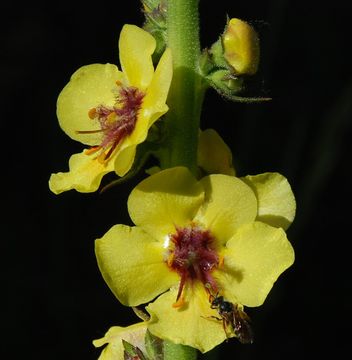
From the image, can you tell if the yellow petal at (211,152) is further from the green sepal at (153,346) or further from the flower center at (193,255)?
the green sepal at (153,346)

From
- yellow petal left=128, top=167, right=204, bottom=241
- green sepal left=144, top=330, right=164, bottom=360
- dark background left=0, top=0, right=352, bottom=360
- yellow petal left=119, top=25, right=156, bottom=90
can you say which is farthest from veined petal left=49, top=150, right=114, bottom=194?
dark background left=0, top=0, right=352, bottom=360

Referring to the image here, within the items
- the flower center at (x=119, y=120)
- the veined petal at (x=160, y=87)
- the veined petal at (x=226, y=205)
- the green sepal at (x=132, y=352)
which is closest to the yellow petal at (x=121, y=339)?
the green sepal at (x=132, y=352)

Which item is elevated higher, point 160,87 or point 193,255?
point 160,87

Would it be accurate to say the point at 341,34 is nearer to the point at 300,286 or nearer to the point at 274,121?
the point at 274,121

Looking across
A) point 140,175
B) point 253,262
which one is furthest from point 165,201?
point 140,175

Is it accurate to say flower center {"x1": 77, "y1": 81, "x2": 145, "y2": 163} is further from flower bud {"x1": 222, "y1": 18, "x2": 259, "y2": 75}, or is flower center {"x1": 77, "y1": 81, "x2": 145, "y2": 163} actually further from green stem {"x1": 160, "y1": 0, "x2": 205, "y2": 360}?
flower bud {"x1": 222, "y1": 18, "x2": 259, "y2": 75}

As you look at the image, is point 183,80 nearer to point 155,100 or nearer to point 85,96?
point 155,100
